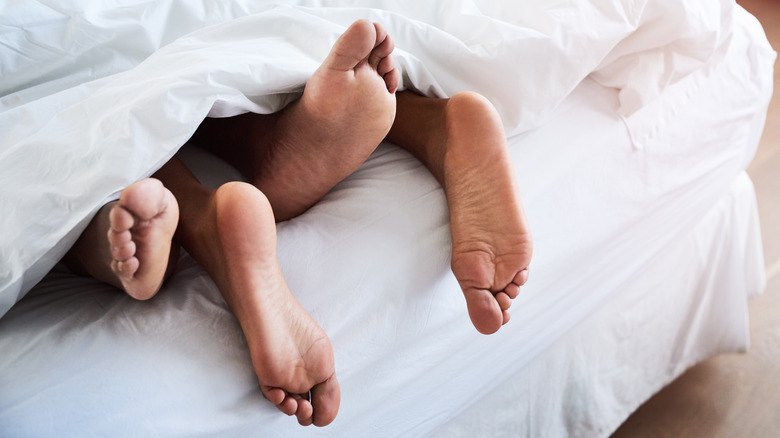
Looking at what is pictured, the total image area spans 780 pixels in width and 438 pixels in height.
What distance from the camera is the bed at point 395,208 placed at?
0.56 metres

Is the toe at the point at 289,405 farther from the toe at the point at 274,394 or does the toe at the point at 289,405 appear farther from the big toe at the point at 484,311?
the big toe at the point at 484,311

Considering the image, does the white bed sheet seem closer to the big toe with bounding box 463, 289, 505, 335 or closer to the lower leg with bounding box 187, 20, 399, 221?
the big toe with bounding box 463, 289, 505, 335

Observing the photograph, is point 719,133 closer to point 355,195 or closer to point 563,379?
point 563,379

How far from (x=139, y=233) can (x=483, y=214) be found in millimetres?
320

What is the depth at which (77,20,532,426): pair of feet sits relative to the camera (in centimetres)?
51

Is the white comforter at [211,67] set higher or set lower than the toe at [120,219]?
lower

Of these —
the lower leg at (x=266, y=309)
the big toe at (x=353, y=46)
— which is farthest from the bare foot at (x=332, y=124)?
the lower leg at (x=266, y=309)

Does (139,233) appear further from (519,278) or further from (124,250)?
(519,278)

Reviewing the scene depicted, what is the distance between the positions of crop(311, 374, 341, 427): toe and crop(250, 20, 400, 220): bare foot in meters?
0.19

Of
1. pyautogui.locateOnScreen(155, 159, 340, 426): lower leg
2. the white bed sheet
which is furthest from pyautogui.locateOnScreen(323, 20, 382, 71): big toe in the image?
the white bed sheet

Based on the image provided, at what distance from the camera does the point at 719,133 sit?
938 mm

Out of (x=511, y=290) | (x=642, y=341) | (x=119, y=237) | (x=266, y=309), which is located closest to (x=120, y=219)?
(x=119, y=237)

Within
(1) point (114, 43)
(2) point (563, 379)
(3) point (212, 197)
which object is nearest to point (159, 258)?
(3) point (212, 197)

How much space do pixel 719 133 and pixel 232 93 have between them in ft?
2.22
